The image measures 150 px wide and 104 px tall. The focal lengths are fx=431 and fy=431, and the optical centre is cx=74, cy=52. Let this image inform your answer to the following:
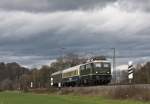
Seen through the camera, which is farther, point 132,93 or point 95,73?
point 95,73

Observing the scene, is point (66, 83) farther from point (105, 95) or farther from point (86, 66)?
point (105, 95)

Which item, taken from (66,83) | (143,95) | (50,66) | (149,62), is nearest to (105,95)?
(143,95)

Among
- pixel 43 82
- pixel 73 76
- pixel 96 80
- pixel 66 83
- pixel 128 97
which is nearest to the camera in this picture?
pixel 128 97

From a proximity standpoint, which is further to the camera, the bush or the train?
the train

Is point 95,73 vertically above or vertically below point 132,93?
above

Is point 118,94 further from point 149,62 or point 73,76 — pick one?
point 149,62

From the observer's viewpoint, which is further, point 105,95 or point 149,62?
point 149,62

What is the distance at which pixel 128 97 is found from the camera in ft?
119

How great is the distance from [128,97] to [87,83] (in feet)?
113

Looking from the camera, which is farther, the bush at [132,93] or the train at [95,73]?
the train at [95,73]

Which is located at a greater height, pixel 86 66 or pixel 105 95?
pixel 86 66

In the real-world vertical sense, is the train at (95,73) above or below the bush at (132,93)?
above

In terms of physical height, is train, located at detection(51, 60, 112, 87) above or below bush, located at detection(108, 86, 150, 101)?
above

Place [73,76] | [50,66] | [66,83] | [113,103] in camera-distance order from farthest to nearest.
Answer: [50,66]
[66,83]
[73,76]
[113,103]
